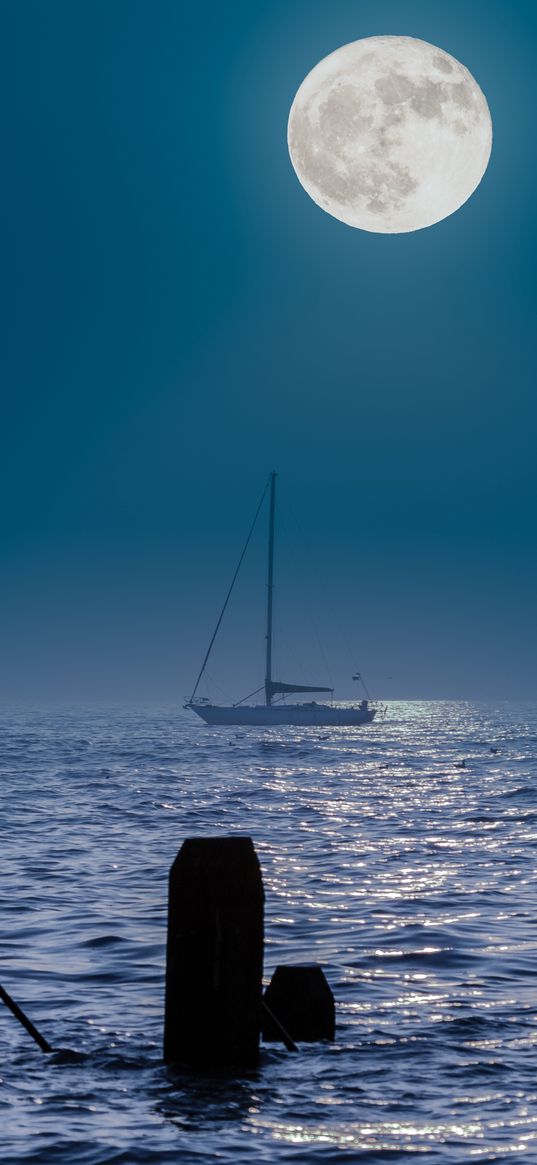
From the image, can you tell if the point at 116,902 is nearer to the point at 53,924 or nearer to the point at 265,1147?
the point at 53,924

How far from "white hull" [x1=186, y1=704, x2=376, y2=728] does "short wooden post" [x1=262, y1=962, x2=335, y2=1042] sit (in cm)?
12406

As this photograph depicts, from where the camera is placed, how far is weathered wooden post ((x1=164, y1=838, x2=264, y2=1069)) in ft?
24.4

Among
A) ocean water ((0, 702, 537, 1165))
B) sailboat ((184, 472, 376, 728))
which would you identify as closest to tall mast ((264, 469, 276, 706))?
sailboat ((184, 472, 376, 728))

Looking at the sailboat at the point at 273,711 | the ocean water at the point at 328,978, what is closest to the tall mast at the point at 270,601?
the sailboat at the point at 273,711

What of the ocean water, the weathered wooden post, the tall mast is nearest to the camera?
the weathered wooden post

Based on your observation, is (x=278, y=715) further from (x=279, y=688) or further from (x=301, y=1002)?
(x=301, y=1002)

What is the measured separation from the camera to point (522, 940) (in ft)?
46.5

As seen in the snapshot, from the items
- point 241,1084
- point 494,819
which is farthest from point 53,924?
point 494,819

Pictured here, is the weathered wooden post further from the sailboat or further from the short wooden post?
the sailboat

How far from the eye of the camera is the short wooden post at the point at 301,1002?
9.18 meters

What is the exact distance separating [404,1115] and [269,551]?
107839 mm

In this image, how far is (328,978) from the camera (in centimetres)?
1234

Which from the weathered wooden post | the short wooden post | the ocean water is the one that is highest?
the weathered wooden post

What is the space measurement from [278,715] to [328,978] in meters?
123
